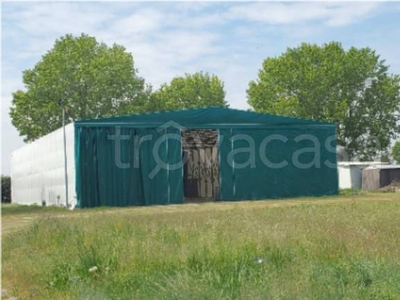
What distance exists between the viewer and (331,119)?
5725 cm

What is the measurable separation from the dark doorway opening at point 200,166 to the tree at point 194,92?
102 feet

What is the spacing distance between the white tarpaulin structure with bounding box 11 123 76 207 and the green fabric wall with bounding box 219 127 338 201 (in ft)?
23.1

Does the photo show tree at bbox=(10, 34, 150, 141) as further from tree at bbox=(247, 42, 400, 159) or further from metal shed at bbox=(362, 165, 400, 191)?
metal shed at bbox=(362, 165, 400, 191)

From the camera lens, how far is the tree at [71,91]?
57.0 m

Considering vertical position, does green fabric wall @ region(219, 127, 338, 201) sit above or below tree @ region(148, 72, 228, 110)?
below

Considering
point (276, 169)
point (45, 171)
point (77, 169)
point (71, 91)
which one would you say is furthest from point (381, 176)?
point (71, 91)

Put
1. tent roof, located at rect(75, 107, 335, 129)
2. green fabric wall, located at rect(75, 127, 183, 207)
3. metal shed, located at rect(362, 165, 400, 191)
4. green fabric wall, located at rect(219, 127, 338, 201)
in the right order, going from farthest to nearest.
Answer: metal shed, located at rect(362, 165, 400, 191)
green fabric wall, located at rect(219, 127, 338, 201)
tent roof, located at rect(75, 107, 335, 129)
green fabric wall, located at rect(75, 127, 183, 207)

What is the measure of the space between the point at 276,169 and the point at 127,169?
7473mm

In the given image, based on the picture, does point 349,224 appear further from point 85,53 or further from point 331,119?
point 85,53

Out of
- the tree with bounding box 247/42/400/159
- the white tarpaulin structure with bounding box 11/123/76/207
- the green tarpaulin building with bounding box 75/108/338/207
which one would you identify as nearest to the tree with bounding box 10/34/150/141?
the white tarpaulin structure with bounding box 11/123/76/207

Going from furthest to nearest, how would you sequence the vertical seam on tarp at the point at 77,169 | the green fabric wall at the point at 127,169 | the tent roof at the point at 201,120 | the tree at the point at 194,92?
the tree at the point at 194,92 → the tent roof at the point at 201,120 → the green fabric wall at the point at 127,169 → the vertical seam on tarp at the point at 77,169

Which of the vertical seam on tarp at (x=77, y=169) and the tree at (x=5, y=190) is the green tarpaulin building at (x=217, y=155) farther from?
the tree at (x=5, y=190)

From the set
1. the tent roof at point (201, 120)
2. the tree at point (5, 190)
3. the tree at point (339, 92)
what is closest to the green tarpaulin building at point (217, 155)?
the tent roof at point (201, 120)

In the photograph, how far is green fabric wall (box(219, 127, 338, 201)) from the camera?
1203 inches
